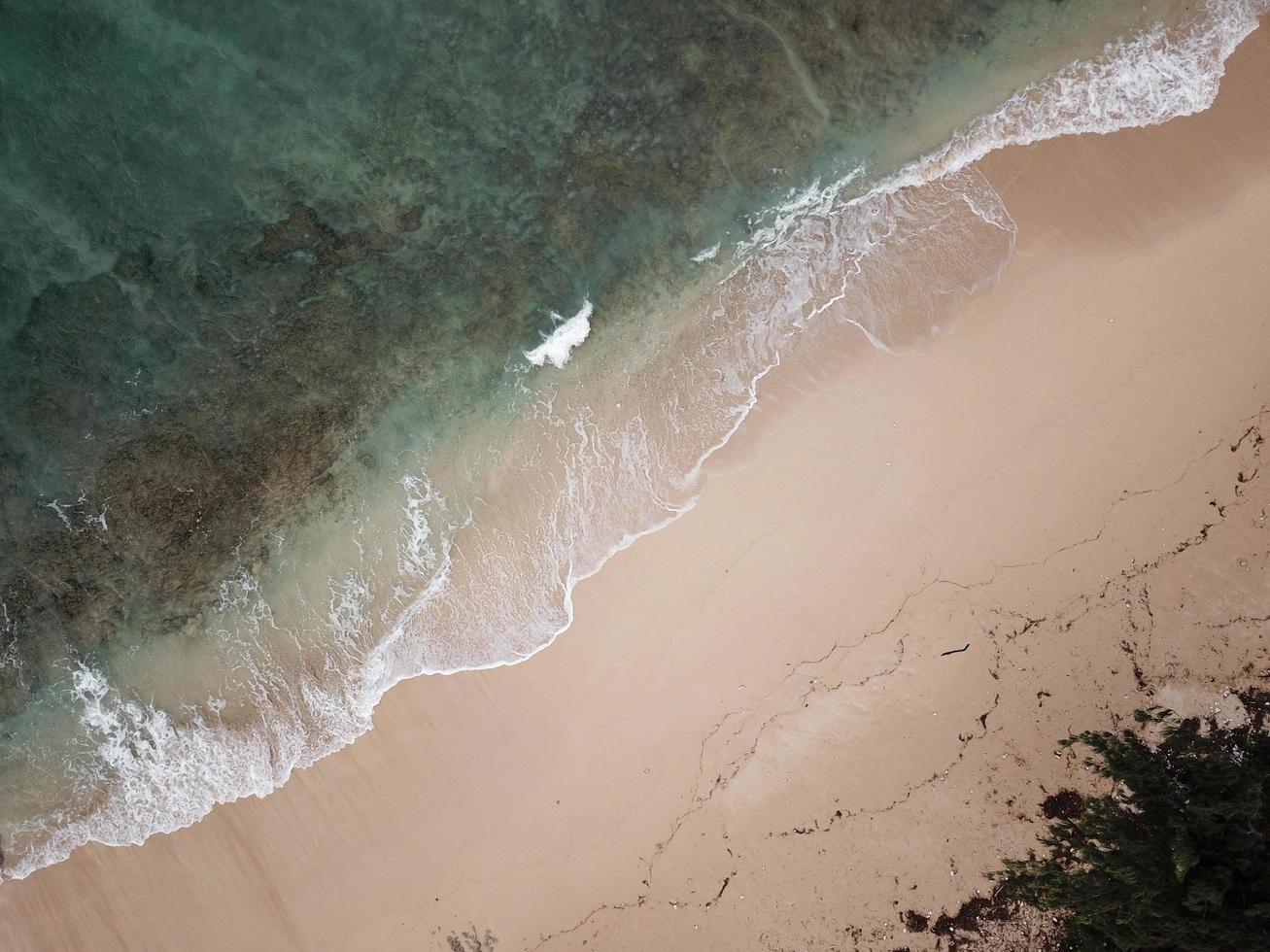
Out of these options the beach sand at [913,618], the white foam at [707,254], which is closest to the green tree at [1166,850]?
the beach sand at [913,618]

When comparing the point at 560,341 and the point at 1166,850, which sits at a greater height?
the point at 560,341

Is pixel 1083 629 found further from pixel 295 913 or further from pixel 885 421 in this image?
pixel 295 913

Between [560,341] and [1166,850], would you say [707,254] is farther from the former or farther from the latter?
[1166,850]

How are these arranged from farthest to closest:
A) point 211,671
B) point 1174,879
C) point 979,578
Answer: point 211,671, point 979,578, point 1174,879

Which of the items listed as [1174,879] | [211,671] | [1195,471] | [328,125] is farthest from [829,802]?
[328,125]


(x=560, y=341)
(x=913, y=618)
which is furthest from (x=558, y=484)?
(x=913, y=618)
